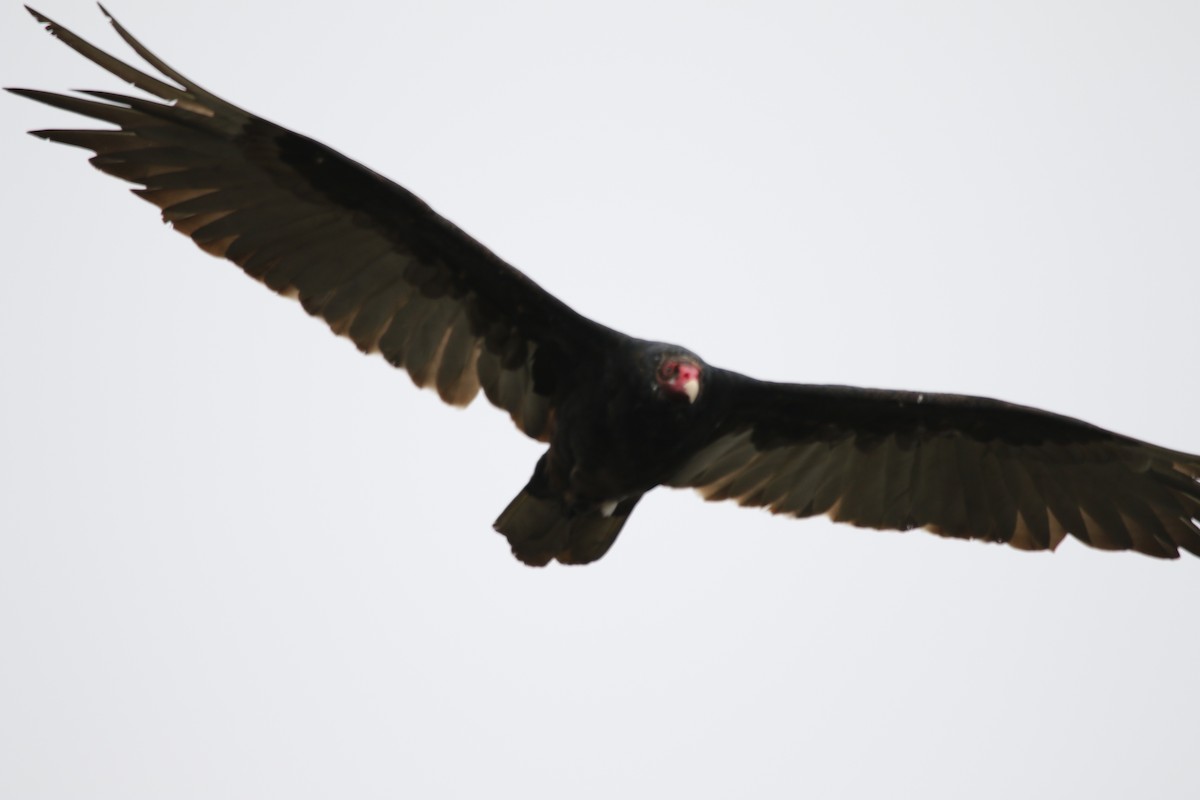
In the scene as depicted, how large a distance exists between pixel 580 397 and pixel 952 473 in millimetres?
1906

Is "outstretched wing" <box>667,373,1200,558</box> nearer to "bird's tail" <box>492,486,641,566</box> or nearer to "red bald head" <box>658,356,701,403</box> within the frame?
"bird's tail" <box>492,486,641,566</box>

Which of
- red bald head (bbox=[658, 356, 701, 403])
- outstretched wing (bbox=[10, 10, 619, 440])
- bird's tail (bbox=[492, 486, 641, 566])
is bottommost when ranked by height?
bird's tail (bbox=[492, 486, 641, 566])

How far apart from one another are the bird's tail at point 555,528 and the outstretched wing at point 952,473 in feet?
1.64

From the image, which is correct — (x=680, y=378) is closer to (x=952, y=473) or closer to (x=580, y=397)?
(x=580, y=397)

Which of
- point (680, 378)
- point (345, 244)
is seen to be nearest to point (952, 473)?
point (680, 378)

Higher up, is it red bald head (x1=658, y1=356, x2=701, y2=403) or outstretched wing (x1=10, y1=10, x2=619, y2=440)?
outstretched wing (x1=10, y1=10, x2=619, y2=440)

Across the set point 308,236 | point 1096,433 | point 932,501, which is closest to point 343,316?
point 308,236

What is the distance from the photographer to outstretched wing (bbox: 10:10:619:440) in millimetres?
6121

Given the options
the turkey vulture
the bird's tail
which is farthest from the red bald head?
the bird's tail

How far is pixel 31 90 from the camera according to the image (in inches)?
222

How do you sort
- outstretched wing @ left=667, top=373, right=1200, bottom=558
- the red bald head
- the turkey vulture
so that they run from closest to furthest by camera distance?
the red bald head < the turkey vulture < outstretched wing @ left=667, top=373, right=1200, bottom=558

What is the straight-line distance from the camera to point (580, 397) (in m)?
6.49

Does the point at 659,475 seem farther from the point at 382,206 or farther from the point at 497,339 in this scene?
the point at 382,206

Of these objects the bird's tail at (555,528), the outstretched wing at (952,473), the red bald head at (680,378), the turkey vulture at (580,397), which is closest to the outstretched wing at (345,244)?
the turkey vulture at (580,397)
